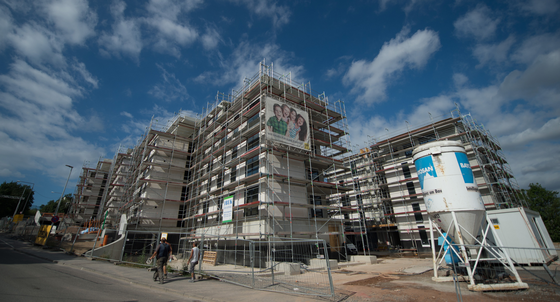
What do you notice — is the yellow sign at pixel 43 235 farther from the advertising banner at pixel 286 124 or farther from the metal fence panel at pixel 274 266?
the advertising banner at pixel 286 124

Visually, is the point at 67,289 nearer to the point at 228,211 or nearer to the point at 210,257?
the point at 210,257

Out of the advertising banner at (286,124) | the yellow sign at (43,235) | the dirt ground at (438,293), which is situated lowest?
the dirt ground at (438,293)

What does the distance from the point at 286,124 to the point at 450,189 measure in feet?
39.5

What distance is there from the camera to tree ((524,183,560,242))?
3191cm

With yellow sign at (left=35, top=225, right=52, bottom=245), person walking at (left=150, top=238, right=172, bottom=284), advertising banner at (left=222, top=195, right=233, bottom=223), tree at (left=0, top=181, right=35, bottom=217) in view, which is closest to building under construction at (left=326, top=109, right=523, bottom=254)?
advertising banner at (left=222, top=195, right=233, bottom=223)

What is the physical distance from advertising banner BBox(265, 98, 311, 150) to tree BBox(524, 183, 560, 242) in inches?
1325

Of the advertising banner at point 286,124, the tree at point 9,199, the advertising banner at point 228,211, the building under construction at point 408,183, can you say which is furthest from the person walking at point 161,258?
the tree at point 9,199

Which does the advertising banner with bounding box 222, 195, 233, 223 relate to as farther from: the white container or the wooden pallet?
the white container

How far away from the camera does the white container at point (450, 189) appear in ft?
28.9

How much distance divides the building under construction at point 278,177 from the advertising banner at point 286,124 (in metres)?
0.09

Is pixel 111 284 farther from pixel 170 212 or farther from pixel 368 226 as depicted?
pixel 368 226

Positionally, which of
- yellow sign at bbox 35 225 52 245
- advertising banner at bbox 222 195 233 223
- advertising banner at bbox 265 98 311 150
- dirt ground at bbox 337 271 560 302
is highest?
advertising banner at bbox 265 98 311 150

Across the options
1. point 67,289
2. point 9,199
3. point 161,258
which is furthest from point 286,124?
point 9,199

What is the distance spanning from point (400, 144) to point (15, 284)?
32700 millimetres
